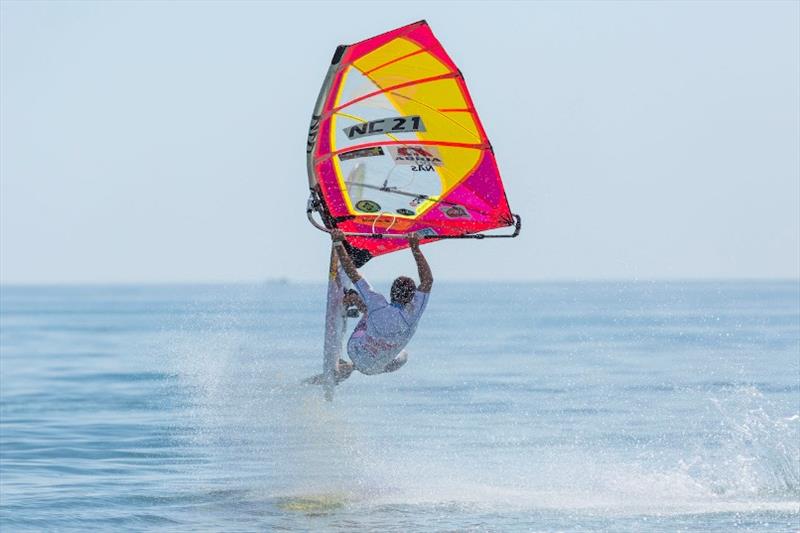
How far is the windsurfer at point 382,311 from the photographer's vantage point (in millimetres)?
11797

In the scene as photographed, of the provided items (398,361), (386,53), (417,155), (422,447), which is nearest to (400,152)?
(417,155)

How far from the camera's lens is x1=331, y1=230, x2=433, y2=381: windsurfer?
11.8 m

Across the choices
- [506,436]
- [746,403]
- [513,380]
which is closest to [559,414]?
[506,436]

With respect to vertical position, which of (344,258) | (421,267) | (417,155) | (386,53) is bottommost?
(421,267)

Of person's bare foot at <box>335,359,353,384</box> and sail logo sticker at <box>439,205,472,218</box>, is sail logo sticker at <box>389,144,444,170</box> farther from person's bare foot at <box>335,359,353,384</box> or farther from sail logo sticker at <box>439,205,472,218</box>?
person's bare foot at <box>335,359,353,384</box>

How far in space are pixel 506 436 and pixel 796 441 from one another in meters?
3.86

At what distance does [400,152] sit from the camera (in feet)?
41.5

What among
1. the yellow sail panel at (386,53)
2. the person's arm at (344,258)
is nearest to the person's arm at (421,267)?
the person's arm at (344,258)

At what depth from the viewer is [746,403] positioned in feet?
76.1

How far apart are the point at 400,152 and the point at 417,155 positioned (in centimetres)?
16

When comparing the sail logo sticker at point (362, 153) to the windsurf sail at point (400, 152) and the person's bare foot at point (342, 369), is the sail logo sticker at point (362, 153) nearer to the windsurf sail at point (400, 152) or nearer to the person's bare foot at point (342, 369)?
the windsurf sail at point (400, 152)

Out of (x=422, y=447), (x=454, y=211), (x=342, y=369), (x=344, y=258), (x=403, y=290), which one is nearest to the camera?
(x=344, y=258)

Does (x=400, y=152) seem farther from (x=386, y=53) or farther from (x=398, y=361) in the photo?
(x=398, y=361)

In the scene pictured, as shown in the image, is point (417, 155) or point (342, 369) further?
point (417, 155)
